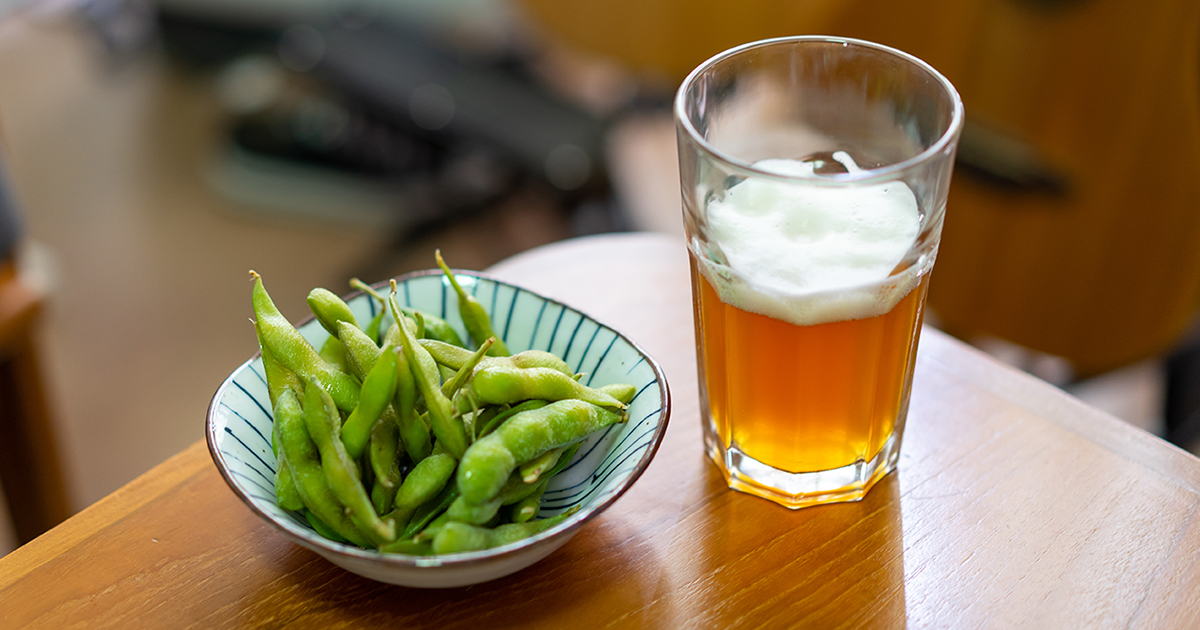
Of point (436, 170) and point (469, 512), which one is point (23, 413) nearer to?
point (469, 512)

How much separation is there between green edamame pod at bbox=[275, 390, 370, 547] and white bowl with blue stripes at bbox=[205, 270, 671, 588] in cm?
1

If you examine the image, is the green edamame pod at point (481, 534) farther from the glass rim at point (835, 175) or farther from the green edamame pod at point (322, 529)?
the glass rim at point (835, 175)

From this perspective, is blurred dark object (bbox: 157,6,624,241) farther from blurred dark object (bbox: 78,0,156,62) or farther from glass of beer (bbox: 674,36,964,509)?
glass of beer (bbox: 674,36,964,509)

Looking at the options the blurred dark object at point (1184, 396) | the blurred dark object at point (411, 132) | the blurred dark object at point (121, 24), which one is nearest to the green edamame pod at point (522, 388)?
the blurred dark object at point (1184, 396)

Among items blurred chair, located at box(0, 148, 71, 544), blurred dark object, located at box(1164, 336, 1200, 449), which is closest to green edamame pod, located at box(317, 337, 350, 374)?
blurred chair, located at box(0, 148, 71, 544)

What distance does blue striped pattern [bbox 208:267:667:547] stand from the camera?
486 millimetres

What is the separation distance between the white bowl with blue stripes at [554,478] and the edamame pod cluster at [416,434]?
12mm

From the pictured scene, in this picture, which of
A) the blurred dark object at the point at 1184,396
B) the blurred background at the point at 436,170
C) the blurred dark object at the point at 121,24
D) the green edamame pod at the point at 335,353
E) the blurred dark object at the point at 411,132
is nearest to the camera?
the green edamame pod at the point at 335,353

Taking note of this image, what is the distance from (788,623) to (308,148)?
5.47 feet

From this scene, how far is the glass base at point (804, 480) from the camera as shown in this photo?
564 mm

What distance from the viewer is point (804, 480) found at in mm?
562

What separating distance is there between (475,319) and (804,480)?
0.22m

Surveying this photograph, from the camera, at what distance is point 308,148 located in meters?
1.94

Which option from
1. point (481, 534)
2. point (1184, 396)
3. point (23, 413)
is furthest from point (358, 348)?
point (1184, 396)
